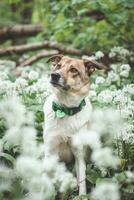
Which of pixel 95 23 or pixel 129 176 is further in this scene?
pixel 95 23

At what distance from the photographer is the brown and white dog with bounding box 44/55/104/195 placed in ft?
18.4

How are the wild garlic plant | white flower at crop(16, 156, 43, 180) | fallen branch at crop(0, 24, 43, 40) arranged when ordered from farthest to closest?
fallen branch at crop(0, 24, 43, 40)
the wild garlic plant
white flower at crop(16, 156, 43, 180)

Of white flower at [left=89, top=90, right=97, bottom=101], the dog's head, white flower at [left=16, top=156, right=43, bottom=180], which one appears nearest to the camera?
white flower at [left=16, top=156, right=43, bottom=180]

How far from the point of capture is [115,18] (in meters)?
8.62

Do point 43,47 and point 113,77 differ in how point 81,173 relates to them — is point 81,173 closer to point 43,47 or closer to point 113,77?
point 113,77

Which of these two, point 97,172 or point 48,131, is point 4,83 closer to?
point 48,131

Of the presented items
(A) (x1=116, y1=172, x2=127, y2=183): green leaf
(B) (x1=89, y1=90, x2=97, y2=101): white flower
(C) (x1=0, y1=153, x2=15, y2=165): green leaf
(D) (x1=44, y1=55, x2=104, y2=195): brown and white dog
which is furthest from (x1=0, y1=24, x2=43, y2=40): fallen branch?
(A) (x1=116, y1=172, x2=127, y2=183): green leaf

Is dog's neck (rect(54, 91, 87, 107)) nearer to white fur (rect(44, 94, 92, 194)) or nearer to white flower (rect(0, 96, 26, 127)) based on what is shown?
white fur (rect(44, 94, 92, 194))

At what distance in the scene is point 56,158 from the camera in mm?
4363

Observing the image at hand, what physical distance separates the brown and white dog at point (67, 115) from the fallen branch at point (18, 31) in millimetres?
6964

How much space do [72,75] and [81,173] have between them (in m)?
1.16

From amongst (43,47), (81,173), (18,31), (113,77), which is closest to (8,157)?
(81,173)

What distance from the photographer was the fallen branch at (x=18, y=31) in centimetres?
1259

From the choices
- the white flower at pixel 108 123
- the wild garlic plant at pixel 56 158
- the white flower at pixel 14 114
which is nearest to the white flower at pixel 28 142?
the wild garlic plant at pixel 56 158
